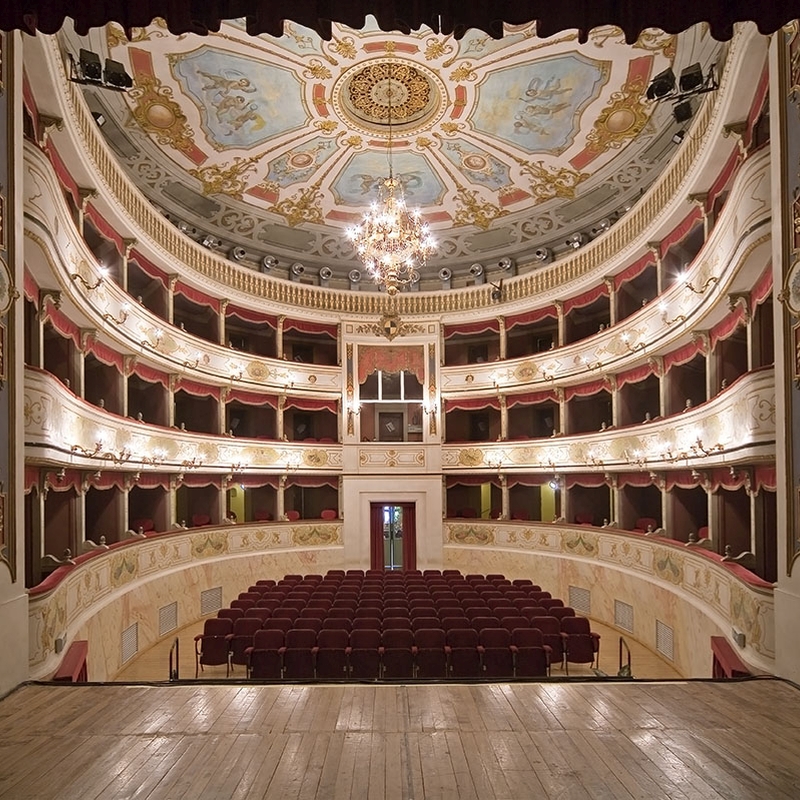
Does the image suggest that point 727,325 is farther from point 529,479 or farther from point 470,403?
point 470,403

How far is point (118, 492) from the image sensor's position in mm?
13586

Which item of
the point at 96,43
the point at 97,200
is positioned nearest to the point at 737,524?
the point at 97,200

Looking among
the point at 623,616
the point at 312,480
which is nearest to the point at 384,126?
the point at 312,480

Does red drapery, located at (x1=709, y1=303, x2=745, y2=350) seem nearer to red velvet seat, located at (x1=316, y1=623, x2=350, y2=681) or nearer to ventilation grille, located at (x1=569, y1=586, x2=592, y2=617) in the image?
ventilation grille, located at (x1=569, y1=586, x2=592, y2=617)

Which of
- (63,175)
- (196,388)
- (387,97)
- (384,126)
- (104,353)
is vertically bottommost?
(196,388)

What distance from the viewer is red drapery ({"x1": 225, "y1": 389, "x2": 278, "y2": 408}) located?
18891mm

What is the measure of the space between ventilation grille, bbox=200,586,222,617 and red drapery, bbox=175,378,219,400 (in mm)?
4960

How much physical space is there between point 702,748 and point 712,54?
459 inches

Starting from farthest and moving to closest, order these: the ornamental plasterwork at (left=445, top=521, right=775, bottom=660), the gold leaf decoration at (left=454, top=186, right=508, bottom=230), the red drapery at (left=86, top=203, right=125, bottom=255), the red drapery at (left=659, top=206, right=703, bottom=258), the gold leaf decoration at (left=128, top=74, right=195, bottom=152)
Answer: the gold leaf decoration at (left=454, top=186, right=508, bottom=230)
the gold leaf decoration at (left=128, top=74, right=195, bottom=152)
the red drapery at (left=659, top=206, right=703, bottom=258)
the red drapery at (left=86, top=203, right=125, bottom=255)
the ornamental plasterwork at (left=445, top=521, right=775, bottom=660)

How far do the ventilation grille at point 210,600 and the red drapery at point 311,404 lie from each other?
5857 mm

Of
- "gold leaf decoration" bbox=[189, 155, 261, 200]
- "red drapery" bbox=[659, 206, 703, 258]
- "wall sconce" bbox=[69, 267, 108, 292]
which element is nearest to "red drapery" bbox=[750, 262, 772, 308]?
"red drapery" bbox=[659, 206, 703, 258]

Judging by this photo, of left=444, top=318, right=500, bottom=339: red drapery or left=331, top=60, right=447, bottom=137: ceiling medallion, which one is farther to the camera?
left=444, top=318, right=500, bottom=339: red drapery

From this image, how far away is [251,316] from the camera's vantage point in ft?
64.4

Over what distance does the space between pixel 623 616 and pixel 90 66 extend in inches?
575
